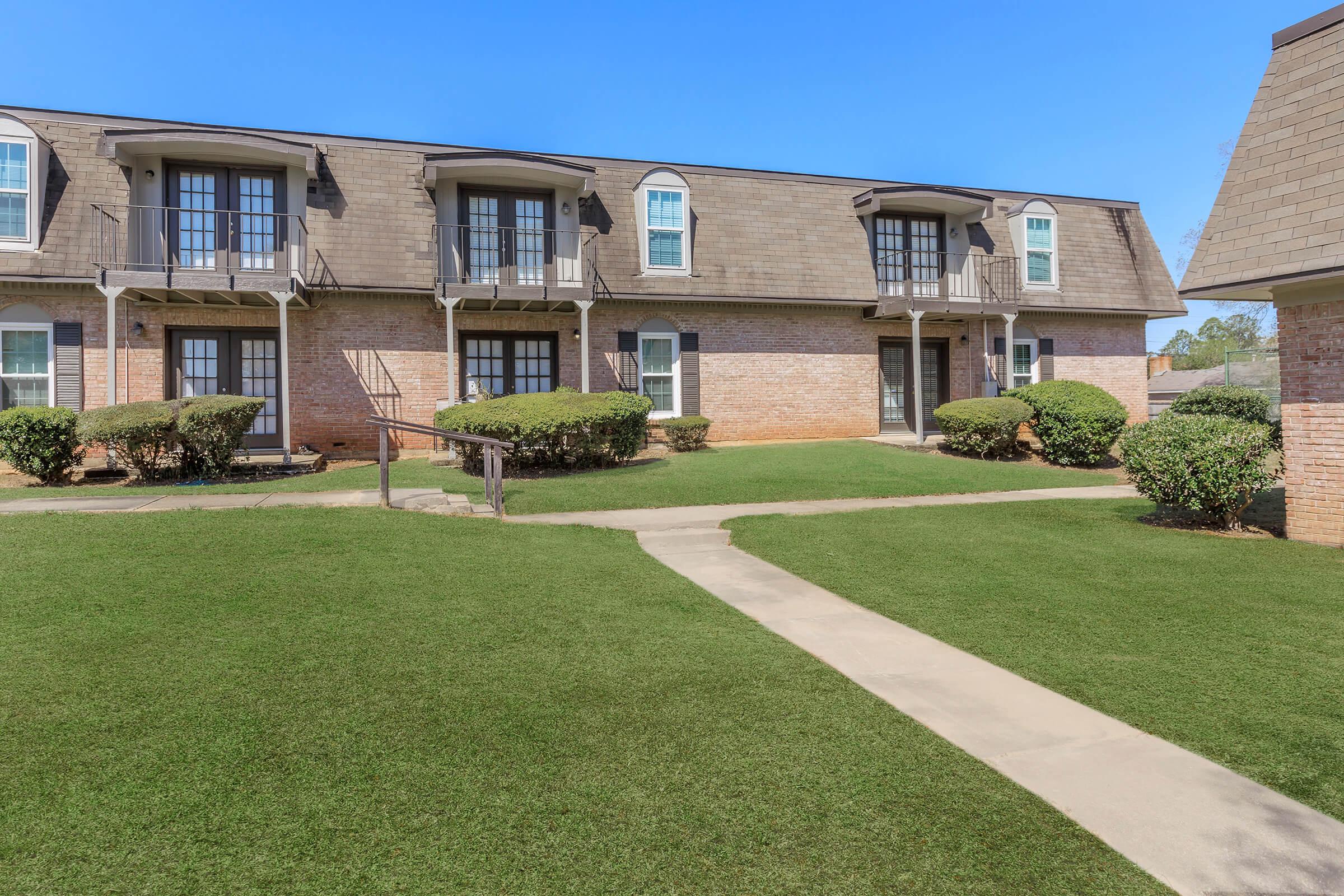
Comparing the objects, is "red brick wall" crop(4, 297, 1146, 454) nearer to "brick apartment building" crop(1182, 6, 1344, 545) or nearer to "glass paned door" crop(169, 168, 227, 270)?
"glass paned door" crop(169, 168, 227, 270)

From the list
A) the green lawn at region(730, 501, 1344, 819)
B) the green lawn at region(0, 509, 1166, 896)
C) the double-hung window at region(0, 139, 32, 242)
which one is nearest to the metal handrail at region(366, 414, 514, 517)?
the green lawn at region(730, 501, 1344, 819)

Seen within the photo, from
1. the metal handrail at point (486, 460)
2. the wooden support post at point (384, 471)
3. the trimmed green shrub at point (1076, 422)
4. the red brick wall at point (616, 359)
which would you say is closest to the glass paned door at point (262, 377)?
the red brick wall at point (616, 359)

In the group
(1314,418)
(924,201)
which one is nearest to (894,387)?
(924,201)

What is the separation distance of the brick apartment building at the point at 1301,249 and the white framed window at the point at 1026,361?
12299 millimetres

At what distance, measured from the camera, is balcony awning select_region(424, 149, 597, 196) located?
51.2ft

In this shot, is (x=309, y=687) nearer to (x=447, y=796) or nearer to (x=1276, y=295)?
(x=447, y=796)

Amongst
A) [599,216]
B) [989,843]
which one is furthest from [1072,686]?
[599,216]

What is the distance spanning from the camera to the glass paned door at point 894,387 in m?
19.8

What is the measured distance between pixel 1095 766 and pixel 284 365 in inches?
573

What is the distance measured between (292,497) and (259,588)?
4.62m

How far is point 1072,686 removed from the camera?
398 centimetres

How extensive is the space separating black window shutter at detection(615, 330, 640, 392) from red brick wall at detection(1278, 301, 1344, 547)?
11749mm

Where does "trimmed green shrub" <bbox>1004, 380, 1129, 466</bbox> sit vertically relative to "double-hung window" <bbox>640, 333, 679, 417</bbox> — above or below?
below

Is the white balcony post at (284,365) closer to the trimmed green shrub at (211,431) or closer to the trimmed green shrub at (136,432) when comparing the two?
the trimmed green shrub at (211,431)
